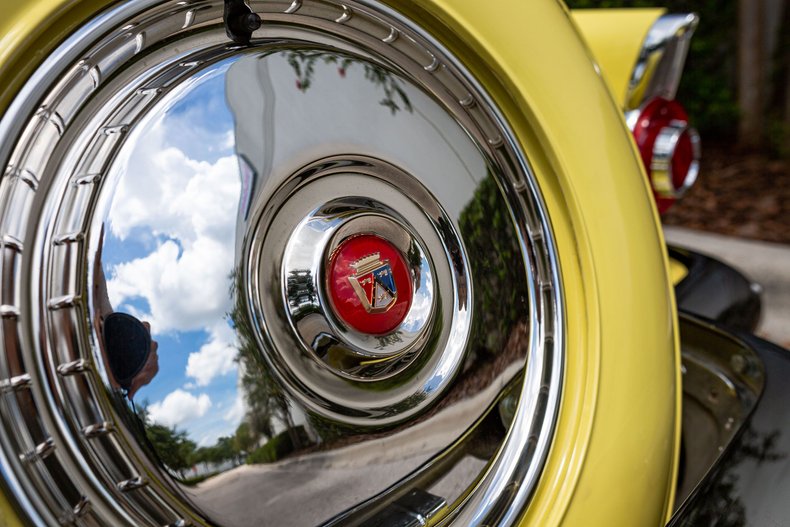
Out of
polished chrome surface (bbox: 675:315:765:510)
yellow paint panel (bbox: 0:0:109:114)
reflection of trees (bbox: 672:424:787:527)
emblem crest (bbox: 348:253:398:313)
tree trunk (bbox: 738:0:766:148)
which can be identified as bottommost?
reflection of trees (bbox: 672:424:787:527)

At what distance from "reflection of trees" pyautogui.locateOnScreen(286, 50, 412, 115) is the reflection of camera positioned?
0.30 m

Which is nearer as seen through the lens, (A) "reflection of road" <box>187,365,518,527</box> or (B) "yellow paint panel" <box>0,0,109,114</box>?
(B) "yellow paint panel" <box>0,0,109,114</box>

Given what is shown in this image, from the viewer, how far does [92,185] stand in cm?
69

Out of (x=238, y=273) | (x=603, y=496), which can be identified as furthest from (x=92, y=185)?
(x=603, y=496)

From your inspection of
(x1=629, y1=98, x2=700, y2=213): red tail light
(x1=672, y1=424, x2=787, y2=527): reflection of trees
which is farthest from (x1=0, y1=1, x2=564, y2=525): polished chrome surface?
(x1=629, y1=98, x2=700, y2=213): red tail light

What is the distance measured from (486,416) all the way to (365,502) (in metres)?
0.18

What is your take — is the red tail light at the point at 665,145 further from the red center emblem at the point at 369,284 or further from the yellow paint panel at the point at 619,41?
the red center emblem at the point at 369,284

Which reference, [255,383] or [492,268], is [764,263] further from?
[255,383]

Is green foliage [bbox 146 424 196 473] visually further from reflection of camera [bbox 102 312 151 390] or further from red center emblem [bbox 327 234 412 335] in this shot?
red center emblem [bbox 327 234 412 335]

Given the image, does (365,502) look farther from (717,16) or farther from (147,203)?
(717,16)

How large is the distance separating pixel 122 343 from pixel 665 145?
1225 mm

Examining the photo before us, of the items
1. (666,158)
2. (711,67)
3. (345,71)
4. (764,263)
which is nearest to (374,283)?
(345,71)

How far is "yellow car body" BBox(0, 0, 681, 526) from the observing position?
0.90 metres

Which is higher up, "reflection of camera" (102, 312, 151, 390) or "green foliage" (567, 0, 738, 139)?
"green foliage" (567, 0, 738, 139)
